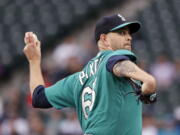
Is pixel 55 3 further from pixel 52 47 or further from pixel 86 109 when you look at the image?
pixel 86 109

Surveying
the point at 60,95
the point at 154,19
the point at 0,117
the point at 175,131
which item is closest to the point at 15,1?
the point at 154,19

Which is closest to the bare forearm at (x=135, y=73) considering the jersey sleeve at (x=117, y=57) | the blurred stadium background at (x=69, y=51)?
the jersey sleeve at (x=117, y=57)

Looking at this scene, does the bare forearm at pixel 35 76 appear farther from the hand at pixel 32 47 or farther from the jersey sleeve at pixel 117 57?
the jersey sleeve at pixel 117 57

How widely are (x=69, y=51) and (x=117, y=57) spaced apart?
819cm

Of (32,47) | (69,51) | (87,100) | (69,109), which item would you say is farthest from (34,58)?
(69,51)

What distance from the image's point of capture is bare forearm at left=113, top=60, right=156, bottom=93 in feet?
15.4

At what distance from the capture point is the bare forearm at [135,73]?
469 cm

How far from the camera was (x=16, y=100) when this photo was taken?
1236 cm

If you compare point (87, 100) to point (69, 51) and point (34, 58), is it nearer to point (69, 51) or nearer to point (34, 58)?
point (34, 58)

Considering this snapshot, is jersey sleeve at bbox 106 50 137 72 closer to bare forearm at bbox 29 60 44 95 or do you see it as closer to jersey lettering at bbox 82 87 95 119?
jersey lettering at bbox 82 87 95 119

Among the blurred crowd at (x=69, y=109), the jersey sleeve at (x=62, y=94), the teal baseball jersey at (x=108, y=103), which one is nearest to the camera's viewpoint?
the teal baseball jersey at (x=108, y=103)

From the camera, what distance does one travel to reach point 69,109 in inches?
449

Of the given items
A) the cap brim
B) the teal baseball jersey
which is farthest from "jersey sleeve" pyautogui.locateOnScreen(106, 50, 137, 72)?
the cap brim

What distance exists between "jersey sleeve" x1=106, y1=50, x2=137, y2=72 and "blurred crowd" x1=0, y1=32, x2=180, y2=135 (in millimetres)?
5380
